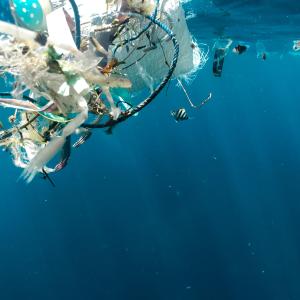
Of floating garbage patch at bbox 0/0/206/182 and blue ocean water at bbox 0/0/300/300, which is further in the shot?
blue ocean water at bbox 0/0/300/300

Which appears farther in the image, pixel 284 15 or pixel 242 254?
pixel 242 254

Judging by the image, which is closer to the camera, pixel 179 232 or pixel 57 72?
pixel 57 72

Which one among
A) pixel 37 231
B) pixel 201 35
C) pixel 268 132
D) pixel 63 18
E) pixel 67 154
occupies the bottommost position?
pixel 268 132

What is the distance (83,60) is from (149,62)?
198cm

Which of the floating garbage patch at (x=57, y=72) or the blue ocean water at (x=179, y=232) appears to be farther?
the blue ocean water at (x=179, y=232)

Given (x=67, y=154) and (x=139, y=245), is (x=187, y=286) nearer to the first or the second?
(x=139, y=245)

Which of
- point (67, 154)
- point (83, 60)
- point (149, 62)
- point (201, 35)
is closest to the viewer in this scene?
point (83, 60)

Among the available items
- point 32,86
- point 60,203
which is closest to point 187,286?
point 60,203

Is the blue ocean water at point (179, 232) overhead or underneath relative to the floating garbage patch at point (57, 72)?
underneath

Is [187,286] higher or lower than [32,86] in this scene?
lower

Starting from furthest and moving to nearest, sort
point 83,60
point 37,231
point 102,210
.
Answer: point 37,231, point 102,210, point 83,60

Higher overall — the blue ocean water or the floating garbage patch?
the floating garbage patch

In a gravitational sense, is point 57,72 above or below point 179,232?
above

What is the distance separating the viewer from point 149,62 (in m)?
3.85
